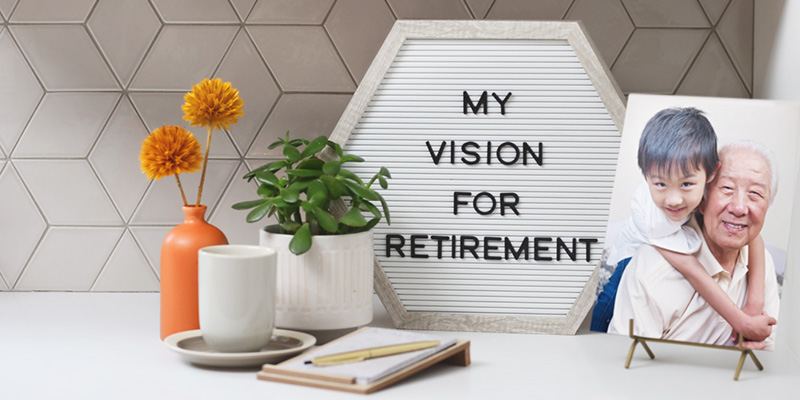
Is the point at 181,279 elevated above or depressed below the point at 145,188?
below

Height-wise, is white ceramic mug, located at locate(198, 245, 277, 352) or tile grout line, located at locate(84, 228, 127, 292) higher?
tile grout line, located at locate(84, 228, 127, 292)

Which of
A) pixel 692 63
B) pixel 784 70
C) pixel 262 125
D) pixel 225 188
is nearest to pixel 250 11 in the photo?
pixel 262 125

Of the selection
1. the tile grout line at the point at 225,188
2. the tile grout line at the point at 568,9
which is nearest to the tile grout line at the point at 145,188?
the tile grout line at the point at 225,188

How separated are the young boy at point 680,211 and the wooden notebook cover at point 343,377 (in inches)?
10.7

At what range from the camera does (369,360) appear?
1.13 m

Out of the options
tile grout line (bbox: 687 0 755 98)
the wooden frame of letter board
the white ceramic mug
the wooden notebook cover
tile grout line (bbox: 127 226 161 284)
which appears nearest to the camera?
the wooden notebook cover

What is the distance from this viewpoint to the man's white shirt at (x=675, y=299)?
46.6 inches

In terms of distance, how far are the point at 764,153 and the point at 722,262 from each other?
0.15m

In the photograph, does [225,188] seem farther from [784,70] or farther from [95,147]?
[784,70]

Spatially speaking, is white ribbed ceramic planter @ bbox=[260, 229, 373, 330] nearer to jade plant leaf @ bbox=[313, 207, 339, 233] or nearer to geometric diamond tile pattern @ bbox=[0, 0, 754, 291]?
jade plant leaf @ bbox=[313, 207, 339, 233]

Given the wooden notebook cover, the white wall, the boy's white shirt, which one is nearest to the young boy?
the boy's white shirt

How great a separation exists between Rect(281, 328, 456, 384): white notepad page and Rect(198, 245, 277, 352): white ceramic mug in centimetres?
8

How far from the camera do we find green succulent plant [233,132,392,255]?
1291 millimetres

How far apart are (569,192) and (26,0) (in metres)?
1.01
